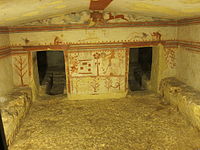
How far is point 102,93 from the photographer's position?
509 centimetres

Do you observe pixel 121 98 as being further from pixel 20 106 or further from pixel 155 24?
pixel 20 106

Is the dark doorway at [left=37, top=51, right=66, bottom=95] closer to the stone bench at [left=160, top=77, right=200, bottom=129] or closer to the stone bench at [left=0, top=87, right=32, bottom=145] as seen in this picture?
the stone bench at [left=0, top=87, right=32, bottom=145]

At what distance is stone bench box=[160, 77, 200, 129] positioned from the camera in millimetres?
3401

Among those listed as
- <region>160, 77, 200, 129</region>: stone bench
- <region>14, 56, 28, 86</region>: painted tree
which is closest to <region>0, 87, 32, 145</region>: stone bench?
<region>14, 56, 28, 86</region>: painted tree

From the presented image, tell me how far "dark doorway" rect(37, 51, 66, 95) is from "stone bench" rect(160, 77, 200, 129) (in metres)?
3.76

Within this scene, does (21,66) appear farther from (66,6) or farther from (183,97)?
(183,97)

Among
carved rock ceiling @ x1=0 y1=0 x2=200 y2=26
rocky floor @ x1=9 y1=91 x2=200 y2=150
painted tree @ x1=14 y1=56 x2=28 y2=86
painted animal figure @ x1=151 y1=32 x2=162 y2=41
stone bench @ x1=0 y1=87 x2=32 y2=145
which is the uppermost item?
carved rock ceiling @ x1=0 y1=0 x2=200 y2=26

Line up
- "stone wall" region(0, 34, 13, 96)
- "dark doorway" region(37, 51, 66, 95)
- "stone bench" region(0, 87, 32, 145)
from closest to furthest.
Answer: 1. "stone bench" region(0, 87, 32, 145)
2. "stone wall" region(0, 34, 13, 96)
3. "dark doorway" region(37, 51, 66, 95)

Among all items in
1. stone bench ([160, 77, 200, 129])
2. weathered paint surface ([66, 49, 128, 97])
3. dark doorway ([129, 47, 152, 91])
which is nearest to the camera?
stone bench ([160, 77, 200, 129])

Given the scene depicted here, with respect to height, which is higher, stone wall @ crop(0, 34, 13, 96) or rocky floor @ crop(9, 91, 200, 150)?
stone wall @ crop(0, 34, 13, 96)

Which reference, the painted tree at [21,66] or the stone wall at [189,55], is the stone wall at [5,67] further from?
the stone wall at [189,55]

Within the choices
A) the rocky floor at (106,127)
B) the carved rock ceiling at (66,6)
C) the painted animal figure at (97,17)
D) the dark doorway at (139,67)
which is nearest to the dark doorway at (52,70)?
the rocky floor at (106,127)

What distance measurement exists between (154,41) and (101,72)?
1.62 m

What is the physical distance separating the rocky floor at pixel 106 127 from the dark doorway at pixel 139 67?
1.98 metres
